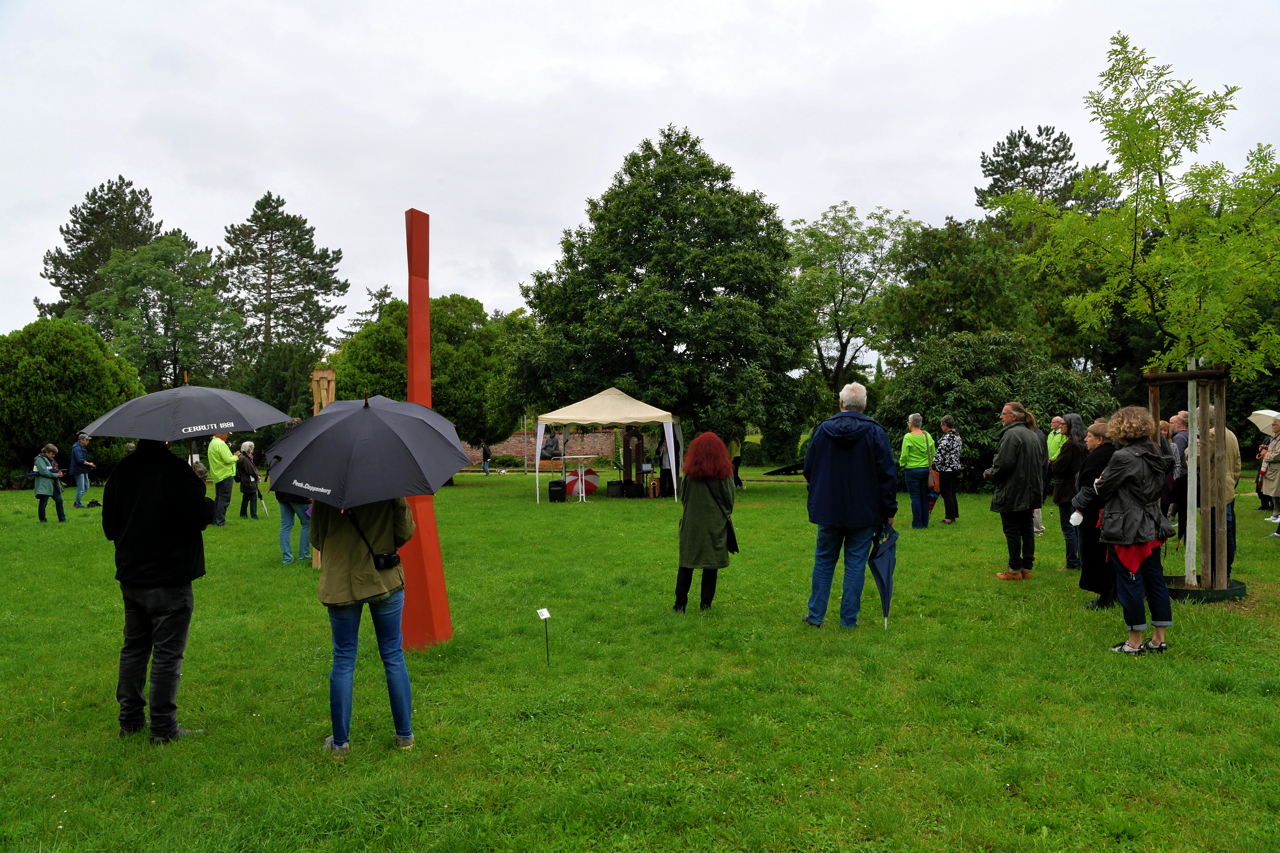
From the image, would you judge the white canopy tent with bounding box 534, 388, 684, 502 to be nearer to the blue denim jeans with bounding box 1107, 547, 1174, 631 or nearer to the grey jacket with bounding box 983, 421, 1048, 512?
the grey jacket with bounding box 983, 421, 1048, 512

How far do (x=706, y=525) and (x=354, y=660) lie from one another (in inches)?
143

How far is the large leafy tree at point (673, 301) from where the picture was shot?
21156 mm

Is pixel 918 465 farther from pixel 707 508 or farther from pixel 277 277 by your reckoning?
pixel 277 277

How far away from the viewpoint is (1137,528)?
569 cm

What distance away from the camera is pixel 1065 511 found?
9.13m

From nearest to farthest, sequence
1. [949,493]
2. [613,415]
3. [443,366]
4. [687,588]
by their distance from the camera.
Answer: [687,588] → [949,493] → [613,415] → [443,366]

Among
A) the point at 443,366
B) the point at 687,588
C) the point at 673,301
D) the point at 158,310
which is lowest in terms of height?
the point at 687,588

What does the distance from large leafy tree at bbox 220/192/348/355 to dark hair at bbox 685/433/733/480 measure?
55057mm

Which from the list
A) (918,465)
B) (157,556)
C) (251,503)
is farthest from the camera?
(251,503)

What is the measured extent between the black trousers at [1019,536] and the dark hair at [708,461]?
3674 mm

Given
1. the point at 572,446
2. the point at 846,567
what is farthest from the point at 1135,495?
the point at 572,446

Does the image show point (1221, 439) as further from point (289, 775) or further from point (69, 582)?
point (69, 582)

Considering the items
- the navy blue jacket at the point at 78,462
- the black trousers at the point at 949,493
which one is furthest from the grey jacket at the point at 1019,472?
the navy blue jacket at the point at 78,462

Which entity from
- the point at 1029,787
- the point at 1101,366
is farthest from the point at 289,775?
the point at 1101,366
